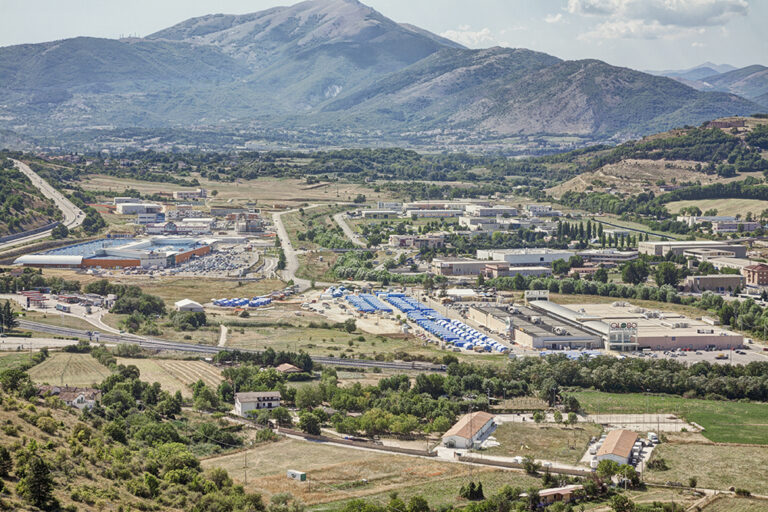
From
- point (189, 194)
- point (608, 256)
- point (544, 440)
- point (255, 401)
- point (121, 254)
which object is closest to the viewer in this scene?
point (544, 440)

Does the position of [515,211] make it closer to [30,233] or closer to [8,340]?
[30,233]

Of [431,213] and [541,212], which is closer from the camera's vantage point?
[541,212]

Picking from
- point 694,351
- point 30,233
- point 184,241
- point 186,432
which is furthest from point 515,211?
point 186,432

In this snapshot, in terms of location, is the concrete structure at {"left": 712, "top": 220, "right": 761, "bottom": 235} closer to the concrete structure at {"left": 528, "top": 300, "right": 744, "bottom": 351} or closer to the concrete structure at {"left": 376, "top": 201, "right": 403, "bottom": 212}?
the concrete structure at {"left": 376, "top": 201, "right": 403, "bottom": 212}

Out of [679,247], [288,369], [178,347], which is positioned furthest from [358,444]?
[679,247]

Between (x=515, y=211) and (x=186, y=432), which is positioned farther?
(x=515, y=211)

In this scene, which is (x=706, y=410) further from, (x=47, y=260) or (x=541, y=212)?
(x=541, y=212)

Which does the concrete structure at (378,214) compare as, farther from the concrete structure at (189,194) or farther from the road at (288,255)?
the concrete structure at (189,194)
